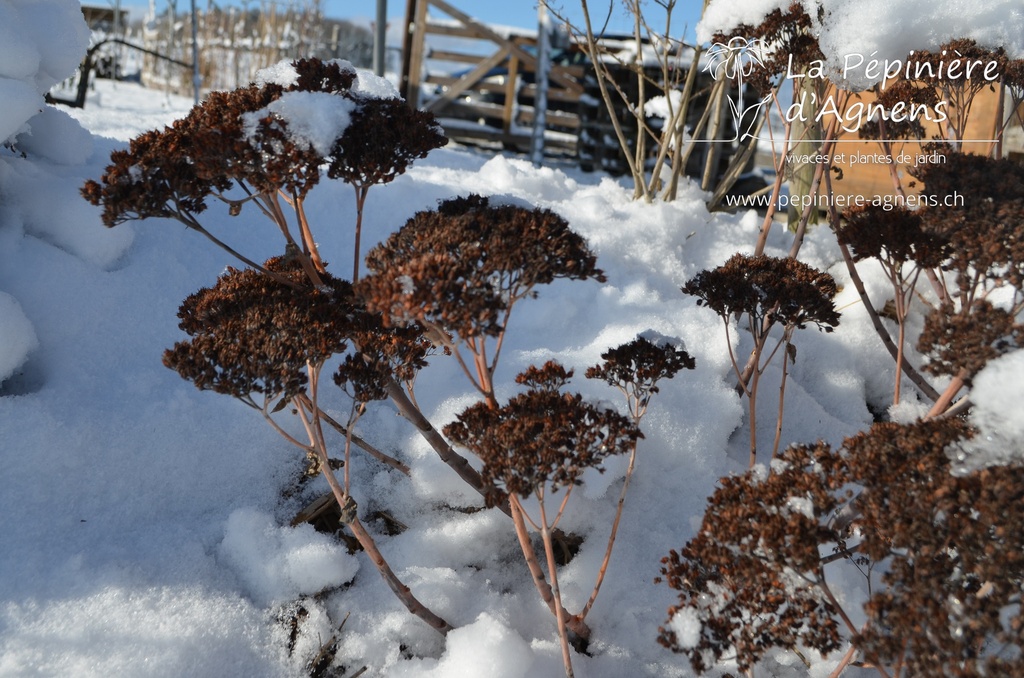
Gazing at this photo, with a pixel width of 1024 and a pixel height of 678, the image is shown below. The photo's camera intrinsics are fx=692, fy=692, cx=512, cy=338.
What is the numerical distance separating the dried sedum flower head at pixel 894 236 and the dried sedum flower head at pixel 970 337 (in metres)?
0.40

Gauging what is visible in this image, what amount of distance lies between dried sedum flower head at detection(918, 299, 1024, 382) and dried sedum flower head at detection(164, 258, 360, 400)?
145 centimetres

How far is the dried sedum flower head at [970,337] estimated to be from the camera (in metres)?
1.56

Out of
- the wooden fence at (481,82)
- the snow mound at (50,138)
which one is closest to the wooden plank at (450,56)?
the wooden fence at (481,82)

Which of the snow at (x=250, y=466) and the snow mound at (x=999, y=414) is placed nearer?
the snow mound at (x=999, y=414)

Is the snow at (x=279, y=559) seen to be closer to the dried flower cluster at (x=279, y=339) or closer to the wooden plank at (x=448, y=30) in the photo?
the dried flower cluster at (x=279, y=339)

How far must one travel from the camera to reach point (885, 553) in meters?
1.36

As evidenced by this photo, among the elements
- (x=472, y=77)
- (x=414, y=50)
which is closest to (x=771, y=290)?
(x=472, y=77)

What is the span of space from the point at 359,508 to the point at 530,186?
255 cm

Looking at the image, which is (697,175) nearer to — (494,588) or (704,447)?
(704,447)

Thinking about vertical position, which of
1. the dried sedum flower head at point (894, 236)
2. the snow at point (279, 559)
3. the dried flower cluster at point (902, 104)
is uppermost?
the dried flower cluster at point (902, 104)

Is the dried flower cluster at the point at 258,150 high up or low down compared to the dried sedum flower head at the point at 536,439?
up

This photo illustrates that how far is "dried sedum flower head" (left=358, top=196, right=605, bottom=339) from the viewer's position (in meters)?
1.43

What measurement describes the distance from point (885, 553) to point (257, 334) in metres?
1.44

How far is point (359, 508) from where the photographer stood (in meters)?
2.60
